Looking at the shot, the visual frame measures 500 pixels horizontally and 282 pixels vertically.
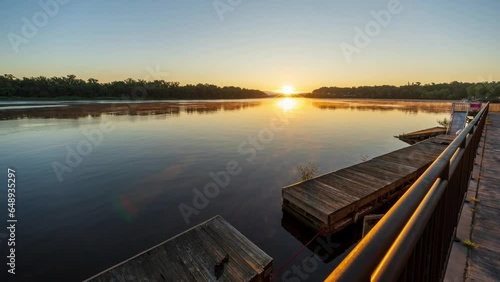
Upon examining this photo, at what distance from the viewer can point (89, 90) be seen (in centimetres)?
12138

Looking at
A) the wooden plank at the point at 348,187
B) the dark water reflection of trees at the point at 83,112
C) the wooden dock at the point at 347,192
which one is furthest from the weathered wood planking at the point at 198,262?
the dark water reflection of trees at the point at 83,112

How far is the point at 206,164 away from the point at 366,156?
16.2 metres

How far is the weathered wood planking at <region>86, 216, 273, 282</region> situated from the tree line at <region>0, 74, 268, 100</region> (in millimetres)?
142120

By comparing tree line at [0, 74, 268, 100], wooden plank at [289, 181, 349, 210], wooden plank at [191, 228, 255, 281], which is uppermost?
tree line at [0, 74, 268, 100]

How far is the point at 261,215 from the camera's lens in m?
12.5

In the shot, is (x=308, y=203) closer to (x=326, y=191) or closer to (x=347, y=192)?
(x=326, y=191)

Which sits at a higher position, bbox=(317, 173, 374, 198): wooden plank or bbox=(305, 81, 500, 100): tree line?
bbox=(305, 81, 500, 100): tree line

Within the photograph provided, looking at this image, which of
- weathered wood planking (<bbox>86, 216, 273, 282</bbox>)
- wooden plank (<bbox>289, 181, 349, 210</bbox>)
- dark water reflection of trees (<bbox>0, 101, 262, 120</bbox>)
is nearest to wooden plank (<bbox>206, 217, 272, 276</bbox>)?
weathered wood planking (<bbox>86, 216, 273, 282</bbox>)

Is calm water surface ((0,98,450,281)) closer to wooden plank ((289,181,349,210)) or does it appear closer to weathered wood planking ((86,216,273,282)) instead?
wooden plank ((289,181,349,210))

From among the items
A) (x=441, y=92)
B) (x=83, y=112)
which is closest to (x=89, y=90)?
(x=83, y=112)

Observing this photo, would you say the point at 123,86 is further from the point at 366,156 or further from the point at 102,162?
the point at 366,156

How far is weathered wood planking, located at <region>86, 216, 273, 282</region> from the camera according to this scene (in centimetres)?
588

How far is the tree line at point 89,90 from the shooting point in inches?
4210

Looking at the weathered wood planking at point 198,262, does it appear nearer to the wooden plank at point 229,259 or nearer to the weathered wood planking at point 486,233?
the wooden plank at point 229,259
